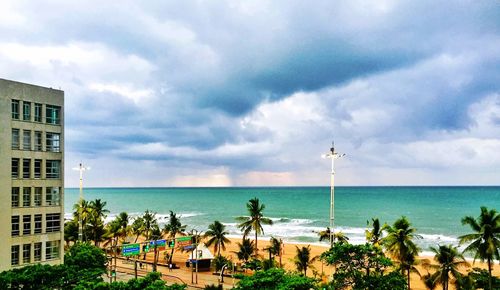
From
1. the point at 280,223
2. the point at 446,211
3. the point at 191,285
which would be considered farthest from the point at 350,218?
the point at 191,285

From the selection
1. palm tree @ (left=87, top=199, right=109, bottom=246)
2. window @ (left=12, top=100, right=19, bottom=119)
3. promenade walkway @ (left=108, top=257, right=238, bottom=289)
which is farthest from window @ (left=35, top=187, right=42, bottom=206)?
palm tree @ (left=87, top=199, right=109, bottom=246)

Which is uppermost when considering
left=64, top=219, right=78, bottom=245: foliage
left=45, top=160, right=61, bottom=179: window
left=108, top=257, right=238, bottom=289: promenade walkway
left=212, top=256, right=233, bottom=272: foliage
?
left=45, top=160, right=61, bottom=179: window

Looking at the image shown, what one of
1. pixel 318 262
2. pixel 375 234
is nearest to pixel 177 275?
pixel 318 262

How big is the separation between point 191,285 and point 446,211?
422 ft

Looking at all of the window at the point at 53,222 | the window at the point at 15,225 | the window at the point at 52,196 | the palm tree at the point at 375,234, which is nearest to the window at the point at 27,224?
the window at the point at 15,225

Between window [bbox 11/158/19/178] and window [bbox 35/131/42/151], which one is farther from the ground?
window [bbox 35/131/42/151]

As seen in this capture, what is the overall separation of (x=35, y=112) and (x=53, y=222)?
1140 cm

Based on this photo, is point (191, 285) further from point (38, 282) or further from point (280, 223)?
point (280, 223)

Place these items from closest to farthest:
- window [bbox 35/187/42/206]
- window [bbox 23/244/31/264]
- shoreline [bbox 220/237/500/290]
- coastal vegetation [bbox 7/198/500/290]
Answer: coastal vegetation [bbox 7/198/500/290]
window [bbox 23/244/31/264]
window [bbox 35/187/42/206]
shoreline [bbox 220/237/500/290]

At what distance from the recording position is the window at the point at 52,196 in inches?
1685

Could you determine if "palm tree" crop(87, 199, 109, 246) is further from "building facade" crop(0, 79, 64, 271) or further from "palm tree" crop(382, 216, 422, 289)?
"palm tree" crop(382, 216, 422, 289)

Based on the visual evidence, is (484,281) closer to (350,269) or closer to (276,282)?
(350,269)

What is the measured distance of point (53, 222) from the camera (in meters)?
43.2

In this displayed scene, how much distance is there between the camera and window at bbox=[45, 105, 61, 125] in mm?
43000
